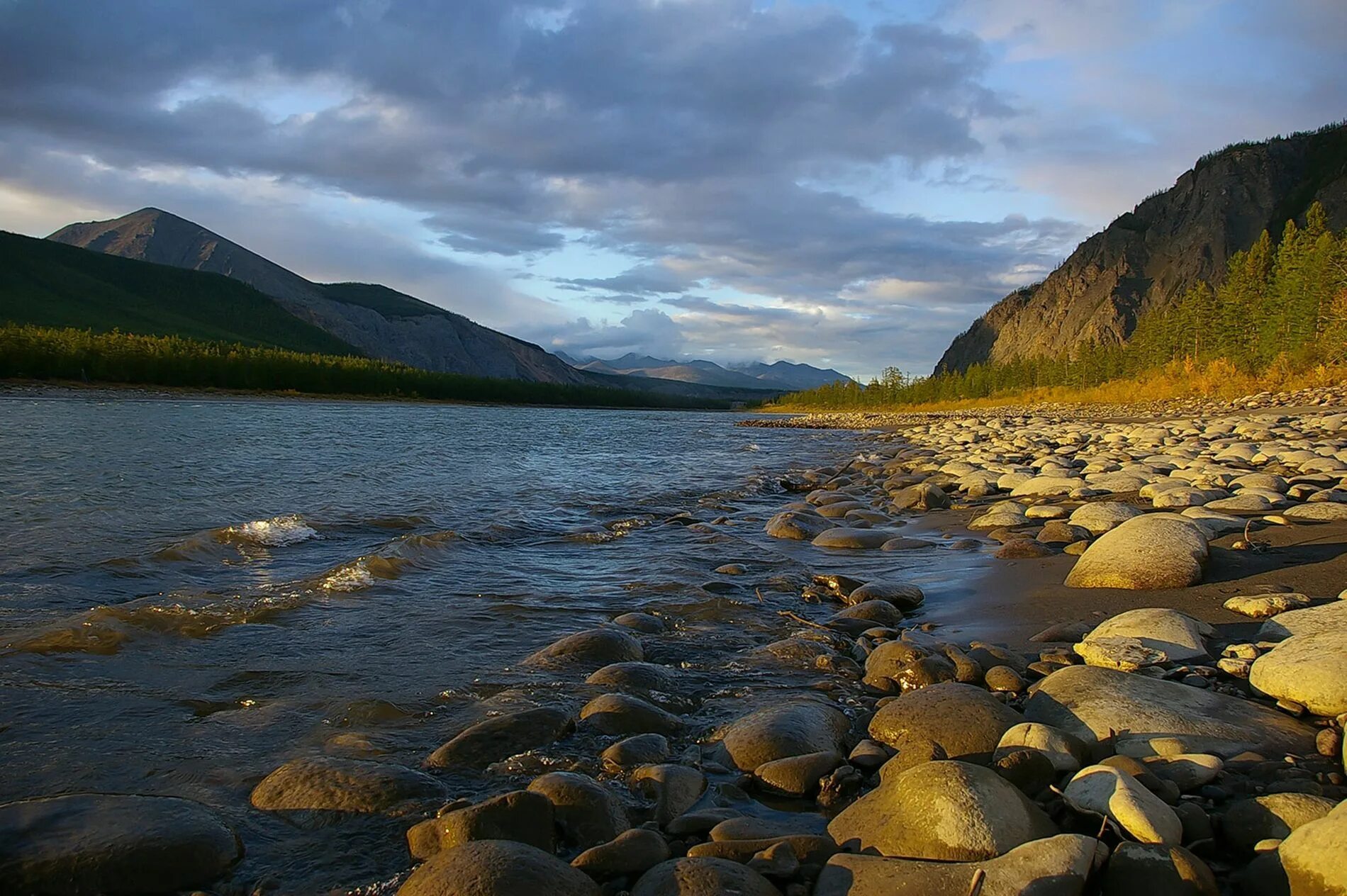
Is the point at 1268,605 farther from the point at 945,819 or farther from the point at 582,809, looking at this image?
the point at 582,809

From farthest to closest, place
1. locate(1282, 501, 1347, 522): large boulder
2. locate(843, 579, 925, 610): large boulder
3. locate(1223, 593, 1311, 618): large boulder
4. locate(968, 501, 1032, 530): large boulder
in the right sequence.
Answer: locate(968, 501, 1032, 530): large boulder < locate(1282, 501, 1347, 522): large boulder < locate(843, 579, 925, 610): large boulder < locate(1223, 593, 1311, 618): large boulder

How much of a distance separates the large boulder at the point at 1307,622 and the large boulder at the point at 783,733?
2.87m

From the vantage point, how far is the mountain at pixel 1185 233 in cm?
12762

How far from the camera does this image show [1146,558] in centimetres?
669

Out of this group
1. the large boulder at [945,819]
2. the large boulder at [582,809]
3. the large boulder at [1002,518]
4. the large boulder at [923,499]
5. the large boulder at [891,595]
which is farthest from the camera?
the large boulder at [923,499]

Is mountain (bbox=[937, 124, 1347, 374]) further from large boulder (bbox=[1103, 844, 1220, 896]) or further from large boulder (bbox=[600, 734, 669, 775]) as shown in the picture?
large boulder (bbox=[1103, 844, 1220, 896])

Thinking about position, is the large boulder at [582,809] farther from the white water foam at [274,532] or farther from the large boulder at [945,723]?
the white water foam at [274,532]

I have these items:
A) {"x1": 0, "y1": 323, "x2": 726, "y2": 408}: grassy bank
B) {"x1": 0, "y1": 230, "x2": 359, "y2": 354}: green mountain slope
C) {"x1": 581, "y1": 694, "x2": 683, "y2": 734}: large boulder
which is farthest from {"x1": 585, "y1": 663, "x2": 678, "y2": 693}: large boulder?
{"x1": 0, "y1": 230, "x2": 359, "y2": 354}: green mountain slope

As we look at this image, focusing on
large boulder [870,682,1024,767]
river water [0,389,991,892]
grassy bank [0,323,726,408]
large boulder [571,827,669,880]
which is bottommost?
river water [0,389,991,892]

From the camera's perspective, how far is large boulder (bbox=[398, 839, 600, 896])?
2600 millimetres

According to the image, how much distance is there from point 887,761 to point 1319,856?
177cm

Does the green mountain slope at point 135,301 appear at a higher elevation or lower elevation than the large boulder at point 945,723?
higher

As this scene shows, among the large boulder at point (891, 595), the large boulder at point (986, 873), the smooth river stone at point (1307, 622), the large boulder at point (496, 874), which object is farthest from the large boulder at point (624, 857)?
the large boulder at point (891, 595)

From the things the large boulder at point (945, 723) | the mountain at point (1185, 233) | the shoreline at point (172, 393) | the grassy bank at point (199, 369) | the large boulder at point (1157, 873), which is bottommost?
the large boulder at point (945, 723)
